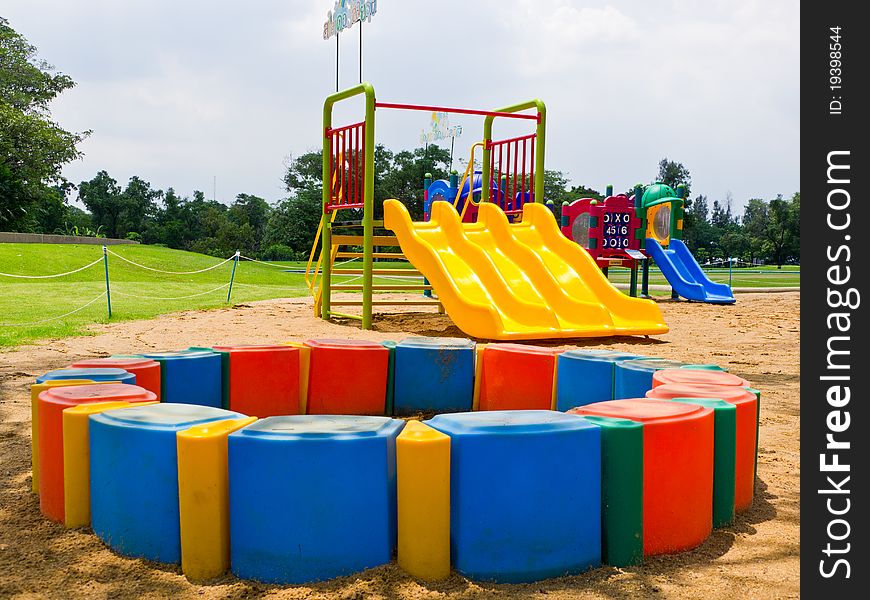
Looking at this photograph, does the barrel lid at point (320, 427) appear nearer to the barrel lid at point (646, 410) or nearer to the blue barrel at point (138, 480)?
the blue barrel at point (138, 480)

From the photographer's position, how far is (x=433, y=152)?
53.4 meters

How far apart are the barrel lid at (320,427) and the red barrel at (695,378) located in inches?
63.6

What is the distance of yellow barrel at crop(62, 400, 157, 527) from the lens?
109 inches

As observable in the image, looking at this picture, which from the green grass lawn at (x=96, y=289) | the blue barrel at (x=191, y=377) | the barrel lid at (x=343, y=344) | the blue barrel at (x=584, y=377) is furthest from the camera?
the green grass lawn at (x=96, y=289)

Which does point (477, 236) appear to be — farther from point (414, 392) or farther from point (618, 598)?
point (618, 598)

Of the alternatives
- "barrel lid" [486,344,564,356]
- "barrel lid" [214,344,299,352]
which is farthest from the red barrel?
"barrel lid" [214,344,299,352]

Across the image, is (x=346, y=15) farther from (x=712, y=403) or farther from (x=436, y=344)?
(x=712, y=403)

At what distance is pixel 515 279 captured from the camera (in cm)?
966

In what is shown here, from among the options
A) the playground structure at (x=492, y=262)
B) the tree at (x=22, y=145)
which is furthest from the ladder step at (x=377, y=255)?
the tree at (x=22, y=145)

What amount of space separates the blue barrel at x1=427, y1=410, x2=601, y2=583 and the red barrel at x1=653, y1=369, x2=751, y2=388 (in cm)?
129

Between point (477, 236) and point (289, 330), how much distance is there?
2925 millimetres

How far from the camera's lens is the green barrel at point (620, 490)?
2.53 m
